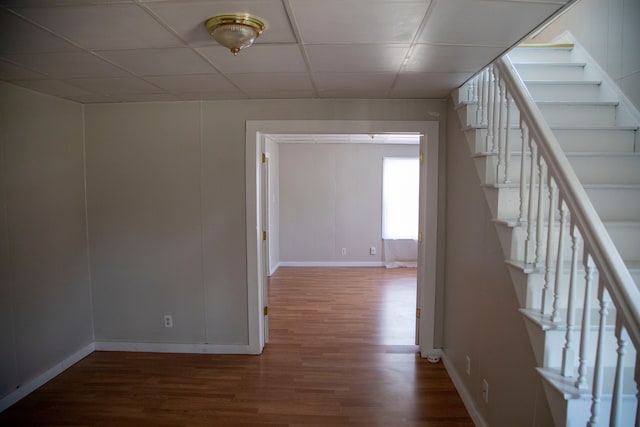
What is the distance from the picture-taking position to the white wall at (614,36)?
2.36m

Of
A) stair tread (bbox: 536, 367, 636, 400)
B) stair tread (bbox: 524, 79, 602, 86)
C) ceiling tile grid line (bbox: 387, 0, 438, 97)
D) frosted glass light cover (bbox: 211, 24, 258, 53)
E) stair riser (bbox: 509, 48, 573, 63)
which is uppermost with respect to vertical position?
stair riser (bbox: 509, 48, 573, 63)

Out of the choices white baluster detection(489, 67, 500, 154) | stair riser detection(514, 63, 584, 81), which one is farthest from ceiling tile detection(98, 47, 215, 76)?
stair riser detection(514, 63, 584, 81)

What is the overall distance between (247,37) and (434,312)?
2.67 metres

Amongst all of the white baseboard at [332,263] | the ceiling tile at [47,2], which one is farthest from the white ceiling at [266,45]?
the white baseboard at [332,263]

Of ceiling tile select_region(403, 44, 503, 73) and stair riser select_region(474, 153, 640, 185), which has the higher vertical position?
ceiling tile select_region(403, 44, 503, 73)

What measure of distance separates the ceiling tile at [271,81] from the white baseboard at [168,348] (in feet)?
7.54

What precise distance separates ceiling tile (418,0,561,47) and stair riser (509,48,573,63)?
1503 millimetres

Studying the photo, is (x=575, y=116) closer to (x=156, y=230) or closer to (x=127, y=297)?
(x=156, y=230)

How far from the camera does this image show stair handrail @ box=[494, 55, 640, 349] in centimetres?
111

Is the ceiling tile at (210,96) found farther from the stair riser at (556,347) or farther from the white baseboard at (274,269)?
the white baseboard at (274,269)

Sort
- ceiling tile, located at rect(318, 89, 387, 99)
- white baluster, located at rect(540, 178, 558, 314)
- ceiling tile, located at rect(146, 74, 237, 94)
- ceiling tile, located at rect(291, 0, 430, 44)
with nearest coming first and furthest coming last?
ceiling tile, located at rect(291, 0, 430, 44) < white baluster, located at rect(540, 178, 558, 314) < ceiling tile, located at rect(146, 74, 237, 94) < ceiling tile, located at rect(318, 89, 387, 99)

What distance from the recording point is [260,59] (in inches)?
80.9

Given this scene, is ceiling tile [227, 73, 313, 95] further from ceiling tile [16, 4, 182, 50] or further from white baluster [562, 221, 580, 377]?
white baluster [562, 221, 580, 377]

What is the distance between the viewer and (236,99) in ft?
10.0
